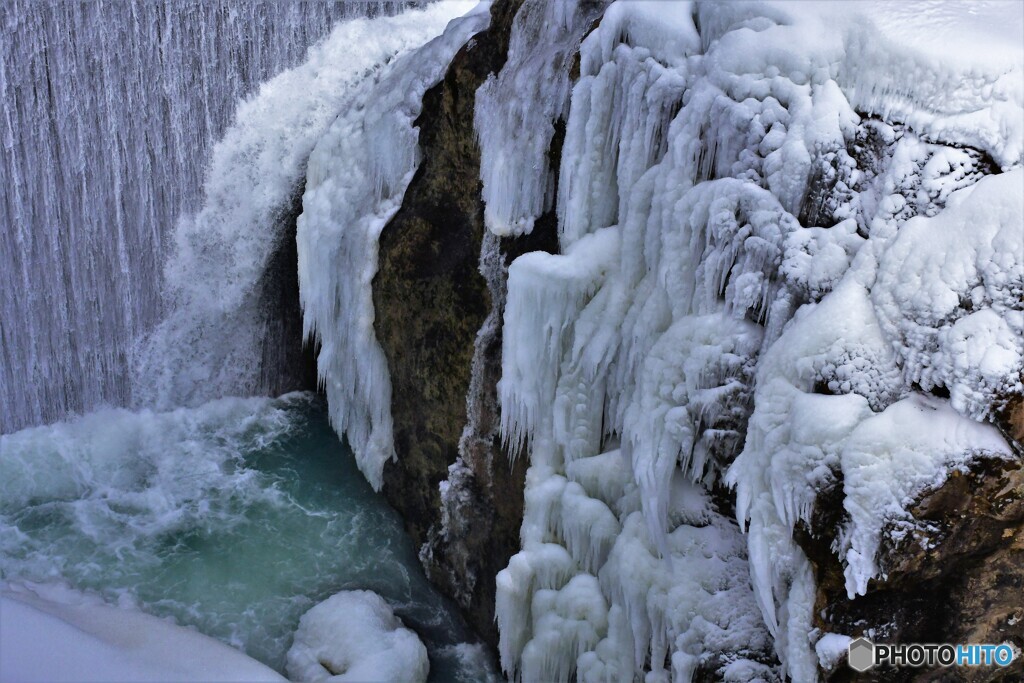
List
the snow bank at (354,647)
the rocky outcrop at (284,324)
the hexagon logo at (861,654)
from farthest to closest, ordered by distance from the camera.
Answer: the rocky outcrop at (284,324)
the snow bank at (354,647)
the hexagon logo at (861,654)

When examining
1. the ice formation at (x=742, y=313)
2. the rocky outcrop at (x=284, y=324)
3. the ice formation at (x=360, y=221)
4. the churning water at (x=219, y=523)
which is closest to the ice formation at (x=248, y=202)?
the rocky outcrop at (x=284, y=324)

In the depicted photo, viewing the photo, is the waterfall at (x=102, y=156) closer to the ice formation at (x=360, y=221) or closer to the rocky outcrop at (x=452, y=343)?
the ice formation at (x=360, y=221)

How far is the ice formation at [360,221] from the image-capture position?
18.6 ft

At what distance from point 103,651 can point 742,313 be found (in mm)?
3125

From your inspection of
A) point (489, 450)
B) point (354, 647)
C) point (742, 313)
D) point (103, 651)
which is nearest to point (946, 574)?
point (742, 313)

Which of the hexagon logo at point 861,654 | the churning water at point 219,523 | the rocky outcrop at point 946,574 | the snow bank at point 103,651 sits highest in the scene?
the rocky outcrop at point 946,574

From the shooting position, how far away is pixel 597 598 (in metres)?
4.11

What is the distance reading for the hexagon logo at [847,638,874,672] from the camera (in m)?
3.09

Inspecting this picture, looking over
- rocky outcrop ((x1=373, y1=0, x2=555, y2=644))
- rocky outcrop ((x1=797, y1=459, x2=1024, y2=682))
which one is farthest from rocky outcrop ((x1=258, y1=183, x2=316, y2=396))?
rocky outcrop ((x1=797, y1=459, x2=1024, y2=682))

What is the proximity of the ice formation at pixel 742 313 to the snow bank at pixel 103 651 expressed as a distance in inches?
56.7

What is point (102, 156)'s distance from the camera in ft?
20.8

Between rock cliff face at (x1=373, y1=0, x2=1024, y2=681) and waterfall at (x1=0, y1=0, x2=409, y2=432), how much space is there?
1979 mm

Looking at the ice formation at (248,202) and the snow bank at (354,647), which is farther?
the ice formation at (248,202)

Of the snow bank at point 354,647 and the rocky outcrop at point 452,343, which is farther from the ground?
the rocky outcrop at point 452,343
